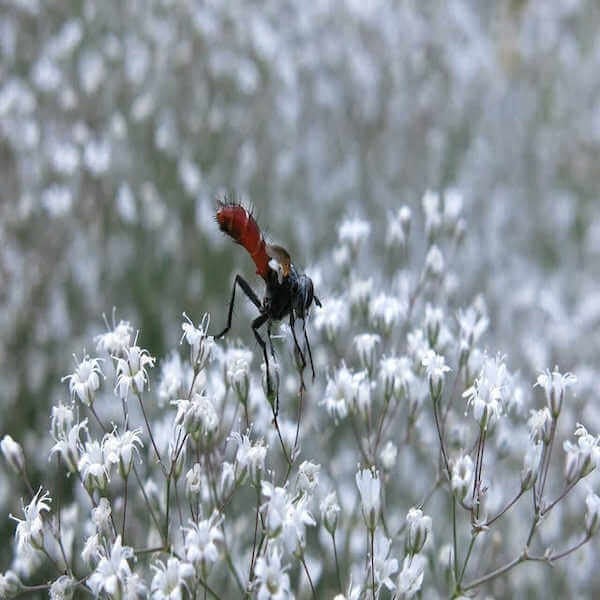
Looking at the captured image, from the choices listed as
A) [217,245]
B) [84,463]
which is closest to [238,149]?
[217,245]

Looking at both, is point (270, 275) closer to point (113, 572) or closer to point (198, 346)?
point (198, 346)

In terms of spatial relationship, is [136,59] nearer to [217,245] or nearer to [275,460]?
[217,245]

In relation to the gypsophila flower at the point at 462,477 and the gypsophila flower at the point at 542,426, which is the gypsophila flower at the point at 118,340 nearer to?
the gypsophila flower at the point at 462,477

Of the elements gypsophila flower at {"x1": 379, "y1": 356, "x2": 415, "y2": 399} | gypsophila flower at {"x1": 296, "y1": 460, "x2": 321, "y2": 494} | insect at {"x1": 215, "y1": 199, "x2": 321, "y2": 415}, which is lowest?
gypsophila flower at {"x1": 296, "y1": 460, "x2": 321, "y2": 494}

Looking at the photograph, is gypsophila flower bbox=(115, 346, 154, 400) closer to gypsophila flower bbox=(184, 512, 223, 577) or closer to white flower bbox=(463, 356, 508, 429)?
gypsophila flower bbox=(184, 512, 223, 577)

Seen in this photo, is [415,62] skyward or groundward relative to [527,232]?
skyward

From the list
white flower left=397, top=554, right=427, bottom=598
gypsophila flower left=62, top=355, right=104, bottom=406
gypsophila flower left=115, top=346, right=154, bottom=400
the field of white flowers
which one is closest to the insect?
the field of white flowers
